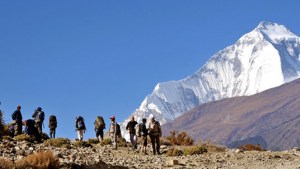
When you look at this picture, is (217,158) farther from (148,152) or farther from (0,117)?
(0,117)

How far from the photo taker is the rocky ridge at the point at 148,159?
21.9 metres

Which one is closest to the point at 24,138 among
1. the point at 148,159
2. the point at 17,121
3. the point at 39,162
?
the point at 17,121

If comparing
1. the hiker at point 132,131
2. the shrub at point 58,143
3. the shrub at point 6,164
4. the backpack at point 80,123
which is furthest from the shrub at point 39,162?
the backpack at point 80,123

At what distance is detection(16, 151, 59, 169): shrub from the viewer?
1867 centimetres

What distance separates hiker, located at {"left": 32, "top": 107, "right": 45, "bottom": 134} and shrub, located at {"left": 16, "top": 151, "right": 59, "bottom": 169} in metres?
17.8

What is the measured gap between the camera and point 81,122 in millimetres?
39531

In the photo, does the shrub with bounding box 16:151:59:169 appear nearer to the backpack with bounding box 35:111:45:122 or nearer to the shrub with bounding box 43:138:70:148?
the shrub with bounding box 43:138:70:148

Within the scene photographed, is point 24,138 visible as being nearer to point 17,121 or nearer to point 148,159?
point 17,121

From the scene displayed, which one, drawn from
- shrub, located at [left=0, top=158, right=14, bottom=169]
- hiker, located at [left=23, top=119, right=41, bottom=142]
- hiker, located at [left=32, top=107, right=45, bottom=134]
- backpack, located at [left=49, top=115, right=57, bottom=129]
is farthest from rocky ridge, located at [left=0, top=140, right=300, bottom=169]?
backpack, located at [left=49, top=115, right=57, bottom=129]

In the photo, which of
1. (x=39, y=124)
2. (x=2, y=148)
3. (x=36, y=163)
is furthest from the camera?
(x=39, y=124)

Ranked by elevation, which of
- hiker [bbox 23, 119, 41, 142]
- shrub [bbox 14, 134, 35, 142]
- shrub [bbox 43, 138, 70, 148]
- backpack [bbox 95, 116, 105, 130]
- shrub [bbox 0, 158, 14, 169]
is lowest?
shrub [bbox 0, 158, 14, 169]

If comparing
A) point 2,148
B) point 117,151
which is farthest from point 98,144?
point 2,148

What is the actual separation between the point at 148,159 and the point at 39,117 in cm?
1220

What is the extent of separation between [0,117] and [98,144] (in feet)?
20.1
